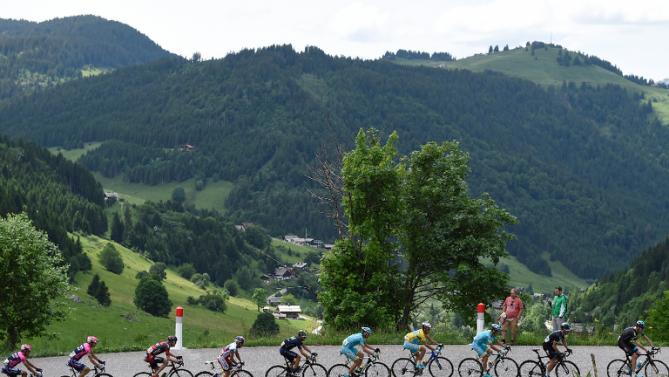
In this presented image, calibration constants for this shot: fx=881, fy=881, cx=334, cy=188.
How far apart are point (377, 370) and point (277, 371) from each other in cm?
326

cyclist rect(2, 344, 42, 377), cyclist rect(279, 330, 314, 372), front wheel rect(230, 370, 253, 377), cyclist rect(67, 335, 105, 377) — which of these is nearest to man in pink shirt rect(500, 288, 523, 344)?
cyclist rect(279, 330, 314, 372)

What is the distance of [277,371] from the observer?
92.1ft

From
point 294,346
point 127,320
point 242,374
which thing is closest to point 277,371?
point 294,346

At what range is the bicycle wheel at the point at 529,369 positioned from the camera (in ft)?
92.5

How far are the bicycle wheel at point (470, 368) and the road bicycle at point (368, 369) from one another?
8.03 ft

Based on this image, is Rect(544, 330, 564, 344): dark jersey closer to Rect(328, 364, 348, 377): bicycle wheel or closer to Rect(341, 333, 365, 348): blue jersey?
Rect(341, 333, 365, 348): blue jersey

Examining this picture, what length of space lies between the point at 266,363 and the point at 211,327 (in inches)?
5055

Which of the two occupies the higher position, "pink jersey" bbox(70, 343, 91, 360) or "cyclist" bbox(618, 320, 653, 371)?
"cyclist" bbox(618, 320, 653, 371)

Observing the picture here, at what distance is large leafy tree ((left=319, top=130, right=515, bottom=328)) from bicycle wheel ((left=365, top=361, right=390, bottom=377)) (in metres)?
12.8

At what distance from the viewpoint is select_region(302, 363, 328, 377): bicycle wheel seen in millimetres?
27911

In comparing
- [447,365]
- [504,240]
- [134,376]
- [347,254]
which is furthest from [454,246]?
[134,376]

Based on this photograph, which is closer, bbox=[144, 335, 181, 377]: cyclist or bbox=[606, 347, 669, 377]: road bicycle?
bbox=[144, 335, 181, 377]: cyclist

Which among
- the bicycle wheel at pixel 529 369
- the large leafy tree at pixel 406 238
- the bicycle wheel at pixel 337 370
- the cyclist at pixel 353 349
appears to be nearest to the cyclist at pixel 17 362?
the bicycle wheel at pixel 337 370

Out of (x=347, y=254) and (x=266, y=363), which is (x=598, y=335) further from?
(x=266, y=363)
